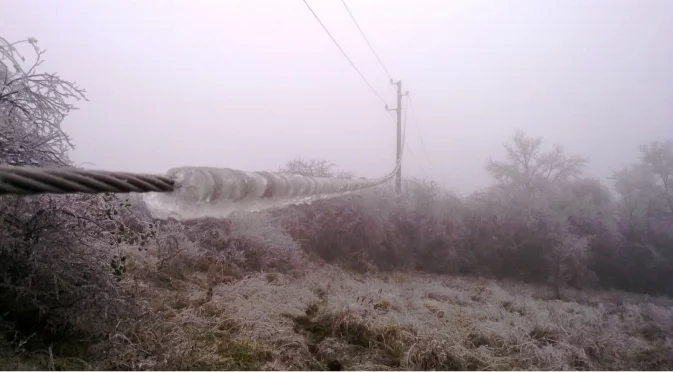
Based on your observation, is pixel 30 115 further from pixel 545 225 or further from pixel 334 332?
pixel 545 225

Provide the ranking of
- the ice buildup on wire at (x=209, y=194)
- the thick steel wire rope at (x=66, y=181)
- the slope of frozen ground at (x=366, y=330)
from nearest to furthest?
1. the thick steel wire rope at (x=66, y=181)
2. the ice buildup on wire at (x=209, y=194)
3. the slope of frozen ground at (x=366, y=330)

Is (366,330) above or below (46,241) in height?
below

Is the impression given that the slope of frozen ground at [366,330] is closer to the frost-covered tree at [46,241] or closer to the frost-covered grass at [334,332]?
the frost-covered grass at [334,332]

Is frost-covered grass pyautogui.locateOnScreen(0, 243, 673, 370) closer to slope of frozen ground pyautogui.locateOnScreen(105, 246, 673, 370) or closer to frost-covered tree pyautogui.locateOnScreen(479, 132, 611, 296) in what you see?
slope of frozen ground pyautogui.locateOnScreen(105, 246, 673, 370)

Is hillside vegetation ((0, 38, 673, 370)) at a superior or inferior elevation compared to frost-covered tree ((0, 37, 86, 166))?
inferior

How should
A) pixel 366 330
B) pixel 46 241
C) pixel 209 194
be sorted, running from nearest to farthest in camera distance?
1. pixel 209 194
2. pixel 46 241
3. pixel 366 330

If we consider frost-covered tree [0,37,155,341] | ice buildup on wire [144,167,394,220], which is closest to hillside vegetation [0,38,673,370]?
frost-covered tree [0,37,155,341]

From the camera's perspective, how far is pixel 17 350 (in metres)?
3.44

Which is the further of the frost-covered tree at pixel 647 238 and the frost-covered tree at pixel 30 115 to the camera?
the frost-covered tree at pixel 647 238

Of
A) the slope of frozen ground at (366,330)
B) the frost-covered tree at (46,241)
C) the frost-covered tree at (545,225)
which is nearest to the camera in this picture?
the frost-covered tree at (46,241)

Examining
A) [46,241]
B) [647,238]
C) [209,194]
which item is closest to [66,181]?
[209,194]

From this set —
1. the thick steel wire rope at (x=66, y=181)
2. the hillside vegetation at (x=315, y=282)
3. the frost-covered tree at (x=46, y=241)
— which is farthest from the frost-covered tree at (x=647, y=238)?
the thick steel wire rope at (x=66, y=181)

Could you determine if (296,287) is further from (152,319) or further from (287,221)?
(287,221)

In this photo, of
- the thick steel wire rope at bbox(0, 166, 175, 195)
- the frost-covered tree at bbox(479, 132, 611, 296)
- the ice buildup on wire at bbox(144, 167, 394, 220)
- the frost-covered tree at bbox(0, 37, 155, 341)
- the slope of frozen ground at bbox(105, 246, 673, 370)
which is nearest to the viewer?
the thick steel wire rope at bbox(0, 166, 175, 195)
